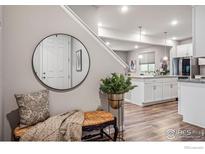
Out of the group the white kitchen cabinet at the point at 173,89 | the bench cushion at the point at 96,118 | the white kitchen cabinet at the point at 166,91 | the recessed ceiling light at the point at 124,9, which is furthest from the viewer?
the white kitchen cabinet at the point at 173,89

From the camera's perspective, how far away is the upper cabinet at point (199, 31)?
2.85m

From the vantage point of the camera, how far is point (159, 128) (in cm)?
268

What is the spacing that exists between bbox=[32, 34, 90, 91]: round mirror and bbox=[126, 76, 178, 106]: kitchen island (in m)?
2.44

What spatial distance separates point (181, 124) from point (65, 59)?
Result: 2378 mm

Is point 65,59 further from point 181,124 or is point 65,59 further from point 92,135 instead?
point 181,124

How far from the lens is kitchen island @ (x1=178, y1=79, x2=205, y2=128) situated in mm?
2616

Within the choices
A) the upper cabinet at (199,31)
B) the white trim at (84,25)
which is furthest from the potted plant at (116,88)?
the upper cabinet at (199,31)

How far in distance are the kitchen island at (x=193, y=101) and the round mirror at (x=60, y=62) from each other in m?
1.90

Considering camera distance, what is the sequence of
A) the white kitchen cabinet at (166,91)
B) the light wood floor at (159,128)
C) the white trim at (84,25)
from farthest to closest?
the white kitchen cabinet at (166,91) < the light wood floor at (159,128) < the white trim at (84,25)

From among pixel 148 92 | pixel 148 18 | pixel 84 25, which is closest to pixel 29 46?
pixel 84 25

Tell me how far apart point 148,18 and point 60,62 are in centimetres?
285

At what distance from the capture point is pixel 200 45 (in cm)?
292

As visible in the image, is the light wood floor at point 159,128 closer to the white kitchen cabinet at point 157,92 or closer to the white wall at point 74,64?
the white kitchen cabinet at point 157,92

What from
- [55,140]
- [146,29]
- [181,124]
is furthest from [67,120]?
[146,29]
